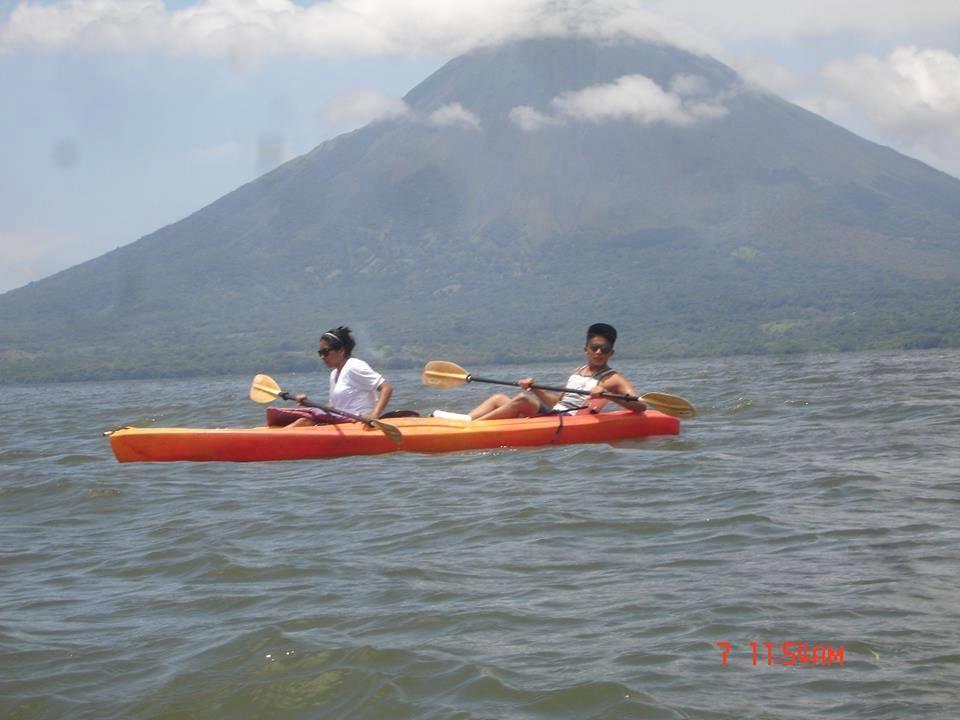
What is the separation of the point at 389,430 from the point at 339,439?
1.70ft

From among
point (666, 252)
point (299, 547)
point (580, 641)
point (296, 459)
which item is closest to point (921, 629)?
point (580, 641)

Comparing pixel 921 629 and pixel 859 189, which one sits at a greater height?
pixel 859 189

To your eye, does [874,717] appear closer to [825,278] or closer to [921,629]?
[921,629]

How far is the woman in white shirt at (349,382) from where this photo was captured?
38.1 feet

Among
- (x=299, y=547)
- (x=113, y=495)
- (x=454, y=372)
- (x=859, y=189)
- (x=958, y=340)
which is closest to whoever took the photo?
(x=299, y=547)

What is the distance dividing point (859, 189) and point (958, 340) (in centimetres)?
11360

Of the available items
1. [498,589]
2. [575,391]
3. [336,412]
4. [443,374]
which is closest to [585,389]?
[575,391]

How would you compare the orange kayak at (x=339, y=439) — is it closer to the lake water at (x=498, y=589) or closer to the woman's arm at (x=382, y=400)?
the woman's arm at (x=382, y=400)

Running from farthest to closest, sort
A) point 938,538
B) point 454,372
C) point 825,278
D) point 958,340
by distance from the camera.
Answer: point 825,278
point 958,340
point 454,372
point 938,538

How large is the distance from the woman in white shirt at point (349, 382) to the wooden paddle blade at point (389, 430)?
114mm

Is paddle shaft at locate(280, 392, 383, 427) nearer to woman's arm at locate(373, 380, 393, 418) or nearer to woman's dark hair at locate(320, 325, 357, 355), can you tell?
woman's arm at locate(373, 380, 393, 418)

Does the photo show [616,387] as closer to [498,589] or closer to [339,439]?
[339,439]

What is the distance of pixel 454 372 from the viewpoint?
13.1m
